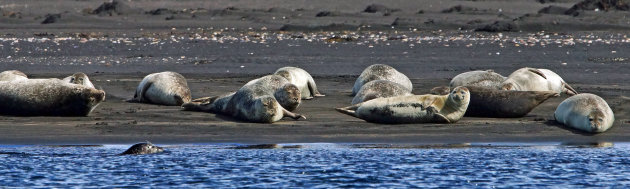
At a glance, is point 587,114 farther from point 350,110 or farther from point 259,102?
point 259,102

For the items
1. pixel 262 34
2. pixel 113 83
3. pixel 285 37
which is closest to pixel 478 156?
pixel 113 83

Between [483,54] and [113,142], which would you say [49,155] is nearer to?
[113,142]

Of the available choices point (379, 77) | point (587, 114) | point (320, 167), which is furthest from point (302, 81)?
point (320, 167)

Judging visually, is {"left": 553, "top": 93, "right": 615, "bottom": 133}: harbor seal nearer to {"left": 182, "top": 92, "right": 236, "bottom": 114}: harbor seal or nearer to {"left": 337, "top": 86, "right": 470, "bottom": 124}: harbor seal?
{"left": 337, "top": 86, "right": 470, "bottom": 124}: harbor seal

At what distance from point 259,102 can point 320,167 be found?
2.18 meters

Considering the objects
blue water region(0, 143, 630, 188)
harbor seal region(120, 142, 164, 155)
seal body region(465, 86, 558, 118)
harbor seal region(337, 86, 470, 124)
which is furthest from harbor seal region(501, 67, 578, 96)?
harbor seal region(120, 142, 164, 155)

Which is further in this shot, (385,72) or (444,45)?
(444,45)

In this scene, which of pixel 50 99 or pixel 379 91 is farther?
pixel 379 91

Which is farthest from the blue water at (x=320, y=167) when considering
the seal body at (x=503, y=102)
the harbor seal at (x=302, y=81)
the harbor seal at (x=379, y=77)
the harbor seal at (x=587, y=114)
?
the harbor seal at (x=379, y=77)

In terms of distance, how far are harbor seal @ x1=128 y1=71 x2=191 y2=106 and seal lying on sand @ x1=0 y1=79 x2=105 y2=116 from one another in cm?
125

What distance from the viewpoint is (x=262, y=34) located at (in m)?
28.3

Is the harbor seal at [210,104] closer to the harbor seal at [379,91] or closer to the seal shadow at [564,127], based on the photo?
the harbor seal at [379,91]

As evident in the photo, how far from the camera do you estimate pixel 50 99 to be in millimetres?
11258

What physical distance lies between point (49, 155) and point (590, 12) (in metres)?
25.4
